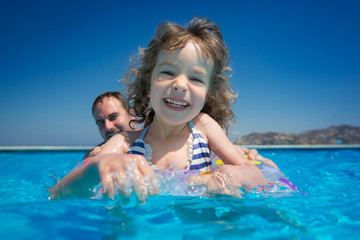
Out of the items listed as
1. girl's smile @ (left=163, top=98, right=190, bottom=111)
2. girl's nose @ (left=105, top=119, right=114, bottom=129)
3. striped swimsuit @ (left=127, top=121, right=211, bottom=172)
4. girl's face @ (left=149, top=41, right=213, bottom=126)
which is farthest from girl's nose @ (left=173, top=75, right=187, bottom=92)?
girl's nose @ (left=105, top=119, right=114, bottom=129)

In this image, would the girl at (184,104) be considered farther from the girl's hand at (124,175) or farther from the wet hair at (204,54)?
the girl's hand at (124,175)

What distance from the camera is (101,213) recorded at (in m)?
1.53

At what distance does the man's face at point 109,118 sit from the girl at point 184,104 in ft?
4.22

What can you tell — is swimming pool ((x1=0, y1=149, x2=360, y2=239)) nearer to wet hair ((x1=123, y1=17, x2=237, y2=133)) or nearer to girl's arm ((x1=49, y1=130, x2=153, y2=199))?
girl's arm ((x1=49, y1=130, x2=153, y2=199))

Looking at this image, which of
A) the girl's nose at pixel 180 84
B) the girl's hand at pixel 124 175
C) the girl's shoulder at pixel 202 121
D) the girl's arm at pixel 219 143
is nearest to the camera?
the girl's hand at pixel 124 175

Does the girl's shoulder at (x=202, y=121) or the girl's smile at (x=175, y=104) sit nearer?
the girl's smile at (x=175, y=104)

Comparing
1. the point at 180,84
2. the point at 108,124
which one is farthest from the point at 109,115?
the point at 180,84

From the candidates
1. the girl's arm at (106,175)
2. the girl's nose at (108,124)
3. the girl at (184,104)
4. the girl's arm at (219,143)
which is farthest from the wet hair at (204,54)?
the girl's arm at (106,175)

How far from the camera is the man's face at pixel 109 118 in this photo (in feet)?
15.4

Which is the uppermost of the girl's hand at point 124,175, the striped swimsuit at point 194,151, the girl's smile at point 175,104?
the girl's smile at point 175,104

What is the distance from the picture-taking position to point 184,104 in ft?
8.66

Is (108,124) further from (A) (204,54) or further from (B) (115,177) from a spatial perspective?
(B) (115,177)

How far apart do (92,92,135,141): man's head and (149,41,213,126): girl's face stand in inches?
83.4

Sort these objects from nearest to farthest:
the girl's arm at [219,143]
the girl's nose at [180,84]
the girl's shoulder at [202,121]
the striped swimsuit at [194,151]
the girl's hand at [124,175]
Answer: the girl's hand at [124,175]
the girl's nose at [180,84]
the girl's arm at [219,143]
the striped swimsuit at [194,151]
the girl's shoulder at [202,121]
